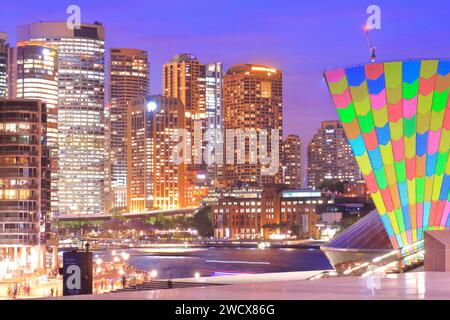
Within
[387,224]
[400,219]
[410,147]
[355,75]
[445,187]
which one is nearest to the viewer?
[355,75]

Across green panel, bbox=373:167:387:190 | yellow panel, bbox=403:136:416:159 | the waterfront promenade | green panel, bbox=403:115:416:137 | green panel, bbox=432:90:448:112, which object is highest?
green panel, bbox=432:90:448:112

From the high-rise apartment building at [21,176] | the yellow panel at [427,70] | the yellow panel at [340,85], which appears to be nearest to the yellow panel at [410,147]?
the yellow panel at [427,70]

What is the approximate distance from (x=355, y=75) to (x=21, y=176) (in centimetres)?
9702

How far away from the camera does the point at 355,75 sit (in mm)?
46156

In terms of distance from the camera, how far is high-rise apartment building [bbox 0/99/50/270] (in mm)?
134625

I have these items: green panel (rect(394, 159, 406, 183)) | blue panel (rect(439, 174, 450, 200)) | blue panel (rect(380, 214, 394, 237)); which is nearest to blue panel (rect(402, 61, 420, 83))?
green panel (rect(394, 159, 406, 183))

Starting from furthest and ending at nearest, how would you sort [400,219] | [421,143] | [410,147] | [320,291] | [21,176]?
[21,176] < [400,219] < [410,147] < [421,143] < [320,291]

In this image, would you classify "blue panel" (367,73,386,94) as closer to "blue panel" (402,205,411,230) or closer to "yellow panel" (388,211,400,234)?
"blue panel" (402,205,411,230)

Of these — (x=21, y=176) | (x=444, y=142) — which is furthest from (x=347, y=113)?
(x=21, y=176)

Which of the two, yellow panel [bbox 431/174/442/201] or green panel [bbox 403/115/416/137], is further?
yellow panel [bbox 431/174/442/201]

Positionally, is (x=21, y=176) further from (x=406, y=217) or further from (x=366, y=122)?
(x=366, y=122)

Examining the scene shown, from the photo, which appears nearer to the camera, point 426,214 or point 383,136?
point 383,136
